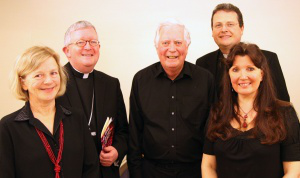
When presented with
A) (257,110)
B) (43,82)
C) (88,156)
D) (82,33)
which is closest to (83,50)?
(82,33)

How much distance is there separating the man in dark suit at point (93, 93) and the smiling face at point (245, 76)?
1.01 metres

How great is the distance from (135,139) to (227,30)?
4.53 feet

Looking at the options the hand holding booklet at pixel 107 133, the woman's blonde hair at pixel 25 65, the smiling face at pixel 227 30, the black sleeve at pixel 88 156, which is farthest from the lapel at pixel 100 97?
the smiling face at pixel 227 30

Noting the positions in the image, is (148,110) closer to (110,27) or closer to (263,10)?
(110,27)

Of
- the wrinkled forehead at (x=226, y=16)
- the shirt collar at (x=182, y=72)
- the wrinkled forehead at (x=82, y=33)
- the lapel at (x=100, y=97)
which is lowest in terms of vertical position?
the lapel at (x=100, y=97)

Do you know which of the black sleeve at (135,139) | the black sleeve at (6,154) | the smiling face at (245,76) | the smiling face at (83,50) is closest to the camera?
the black sleeve at (6,154)

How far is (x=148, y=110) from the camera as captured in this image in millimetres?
2588

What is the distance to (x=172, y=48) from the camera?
8.17ft

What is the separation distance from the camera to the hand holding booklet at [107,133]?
227 cm

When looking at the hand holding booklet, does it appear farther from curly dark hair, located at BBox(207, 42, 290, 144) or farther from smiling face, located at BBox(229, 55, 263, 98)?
smiling face, located at BBox(229, 55, 263, 98)

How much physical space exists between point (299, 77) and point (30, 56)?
10.1 feet

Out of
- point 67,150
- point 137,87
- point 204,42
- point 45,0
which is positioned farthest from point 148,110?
point 45,0

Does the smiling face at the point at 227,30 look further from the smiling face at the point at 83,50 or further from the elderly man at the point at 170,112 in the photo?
the smiling face at the point at 83,50

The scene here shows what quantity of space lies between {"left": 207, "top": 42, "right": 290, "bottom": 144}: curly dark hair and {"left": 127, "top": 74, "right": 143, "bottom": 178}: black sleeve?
69 cm
